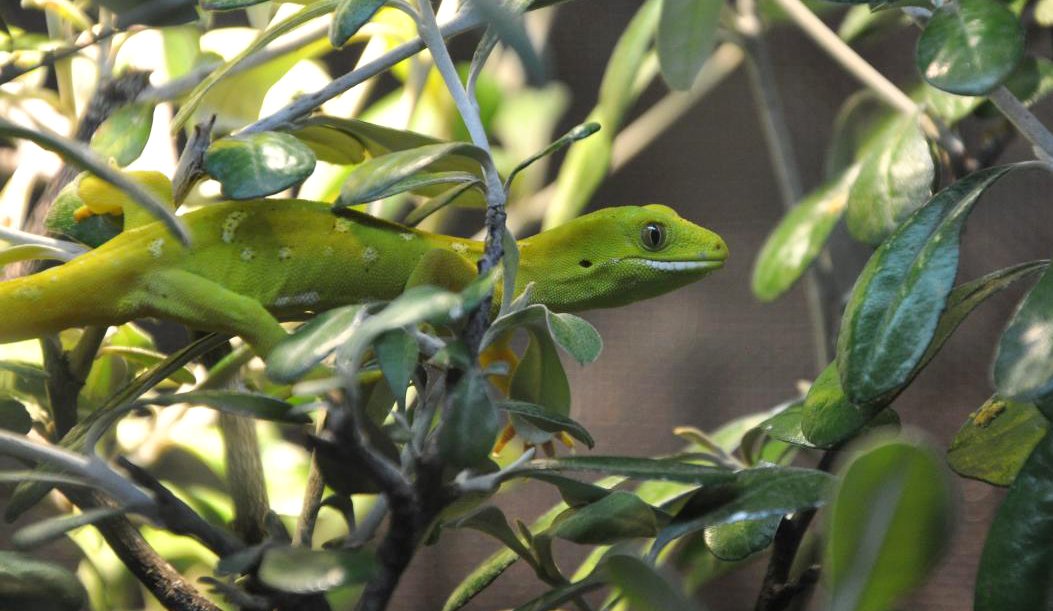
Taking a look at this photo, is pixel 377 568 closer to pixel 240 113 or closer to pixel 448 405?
pixel 448 405

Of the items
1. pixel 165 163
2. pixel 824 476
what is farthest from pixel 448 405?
pixel 165 163

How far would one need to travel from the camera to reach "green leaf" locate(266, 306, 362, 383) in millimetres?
422

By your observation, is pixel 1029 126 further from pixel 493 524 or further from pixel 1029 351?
pixel 493 524

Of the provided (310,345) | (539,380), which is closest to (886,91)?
(539,380)

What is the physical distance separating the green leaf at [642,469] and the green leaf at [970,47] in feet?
0.75

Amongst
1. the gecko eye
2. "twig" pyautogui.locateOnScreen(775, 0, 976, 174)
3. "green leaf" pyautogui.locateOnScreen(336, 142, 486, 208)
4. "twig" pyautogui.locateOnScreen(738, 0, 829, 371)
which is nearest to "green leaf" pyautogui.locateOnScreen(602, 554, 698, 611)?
"green leaf" pyautogui.locateOnScreen(336, 142, 486, 208)

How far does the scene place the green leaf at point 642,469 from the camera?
1.55 ft

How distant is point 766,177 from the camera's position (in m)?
1.94

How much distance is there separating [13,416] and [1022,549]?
0.57 m

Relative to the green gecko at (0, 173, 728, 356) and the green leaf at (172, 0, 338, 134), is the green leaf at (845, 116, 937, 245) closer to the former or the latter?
the green gecko at (0, 173, 728, 356)

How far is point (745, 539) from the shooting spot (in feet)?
1.92

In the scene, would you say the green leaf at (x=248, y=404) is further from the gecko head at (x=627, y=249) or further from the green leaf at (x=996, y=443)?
the gecko head at (x=627, y=249)

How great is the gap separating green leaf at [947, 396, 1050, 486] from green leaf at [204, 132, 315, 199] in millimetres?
428

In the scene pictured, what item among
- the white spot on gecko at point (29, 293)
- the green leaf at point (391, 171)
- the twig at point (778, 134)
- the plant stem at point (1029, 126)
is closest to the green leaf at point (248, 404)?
the green leaf at point (391, 171)
